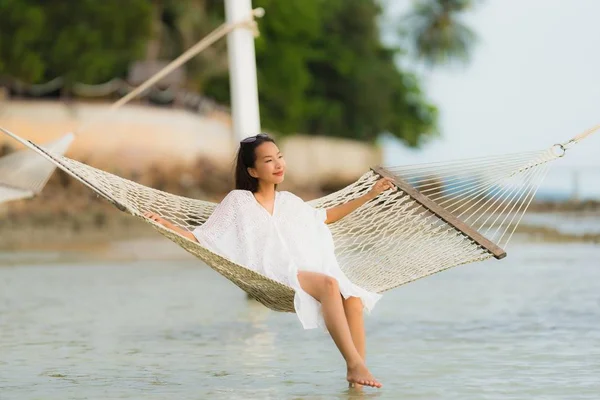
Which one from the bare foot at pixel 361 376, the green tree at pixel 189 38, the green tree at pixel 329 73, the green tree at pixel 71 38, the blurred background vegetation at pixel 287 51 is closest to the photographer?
the bare foot at pixel 361 376

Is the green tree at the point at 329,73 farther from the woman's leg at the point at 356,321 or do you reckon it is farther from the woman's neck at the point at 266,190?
the woman's leg at the point at 356,321

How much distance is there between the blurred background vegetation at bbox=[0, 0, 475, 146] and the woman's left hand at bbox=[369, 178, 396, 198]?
60.6 ft

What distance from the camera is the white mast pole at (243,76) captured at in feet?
25.3

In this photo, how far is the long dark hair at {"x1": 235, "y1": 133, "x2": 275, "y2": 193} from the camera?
4789mm

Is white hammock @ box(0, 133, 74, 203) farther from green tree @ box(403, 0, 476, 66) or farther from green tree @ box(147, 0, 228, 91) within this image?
green tree @ box(403, 0, 476, 66)

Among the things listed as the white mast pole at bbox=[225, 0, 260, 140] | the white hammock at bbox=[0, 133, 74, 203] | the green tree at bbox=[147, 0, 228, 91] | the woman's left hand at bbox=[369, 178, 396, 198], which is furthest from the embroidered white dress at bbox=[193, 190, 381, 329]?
the green tree at bbox=[147, 0, 228, 91]

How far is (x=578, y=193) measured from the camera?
85.5 ft

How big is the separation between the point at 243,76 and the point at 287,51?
22855 mm

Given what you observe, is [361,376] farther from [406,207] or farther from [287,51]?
[287,51]

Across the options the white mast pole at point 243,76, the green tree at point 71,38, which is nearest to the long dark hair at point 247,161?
the white mast pole at point 243,76

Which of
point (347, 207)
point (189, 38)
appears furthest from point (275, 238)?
point (189, 38)

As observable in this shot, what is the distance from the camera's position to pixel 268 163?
15.6 feet

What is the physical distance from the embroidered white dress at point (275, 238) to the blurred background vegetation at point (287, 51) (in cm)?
1862

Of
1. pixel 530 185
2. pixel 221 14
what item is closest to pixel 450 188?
pixel 530 185
